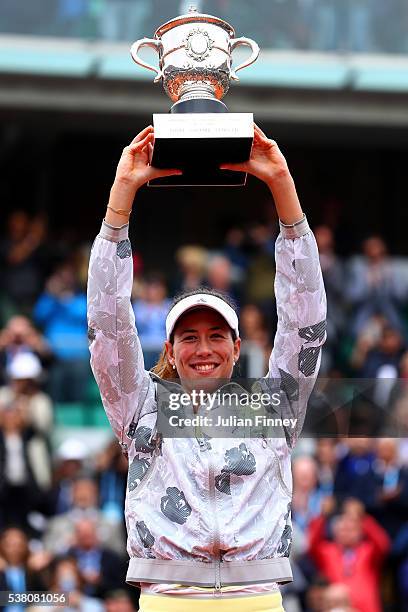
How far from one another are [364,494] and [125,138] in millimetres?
6515

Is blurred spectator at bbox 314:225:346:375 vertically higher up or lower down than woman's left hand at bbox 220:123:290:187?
higher up

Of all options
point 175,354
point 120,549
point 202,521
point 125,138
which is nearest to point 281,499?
point 202,521

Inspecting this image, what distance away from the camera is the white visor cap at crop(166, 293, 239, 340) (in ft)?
13.4

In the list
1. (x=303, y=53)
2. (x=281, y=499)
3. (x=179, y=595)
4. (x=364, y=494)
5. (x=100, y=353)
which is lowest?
(x=179, y=595)

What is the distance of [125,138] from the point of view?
47.3 ft

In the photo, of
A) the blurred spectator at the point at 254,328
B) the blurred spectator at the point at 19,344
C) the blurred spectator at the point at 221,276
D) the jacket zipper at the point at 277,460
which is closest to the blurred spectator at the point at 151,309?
the blurred spectator at the point at 221,276

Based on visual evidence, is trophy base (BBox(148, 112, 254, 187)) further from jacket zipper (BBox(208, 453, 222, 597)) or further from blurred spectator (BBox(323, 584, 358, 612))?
blurred spectator (BBox(323, 584, 358, 612))

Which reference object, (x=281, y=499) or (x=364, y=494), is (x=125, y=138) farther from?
(x=281, y=499)

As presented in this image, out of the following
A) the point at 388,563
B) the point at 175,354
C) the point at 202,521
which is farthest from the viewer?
the point at 388,563

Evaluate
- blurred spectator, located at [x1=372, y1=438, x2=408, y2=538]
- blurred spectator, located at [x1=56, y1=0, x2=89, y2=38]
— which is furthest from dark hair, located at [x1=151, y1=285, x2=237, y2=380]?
blurred spectator, located at [x1=56, y1=0, x2=89, y2=38]

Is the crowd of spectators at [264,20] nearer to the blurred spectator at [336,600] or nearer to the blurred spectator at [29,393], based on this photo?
the blurred spectator at [29,393]

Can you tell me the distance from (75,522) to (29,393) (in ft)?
4.85

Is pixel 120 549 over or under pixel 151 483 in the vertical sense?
over

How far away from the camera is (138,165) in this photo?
406 centimetres
